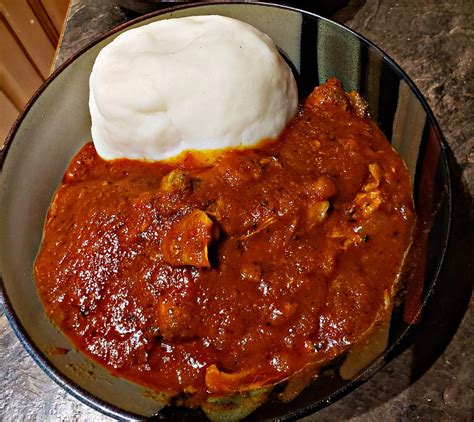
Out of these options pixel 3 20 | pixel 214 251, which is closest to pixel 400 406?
pixel 214 251

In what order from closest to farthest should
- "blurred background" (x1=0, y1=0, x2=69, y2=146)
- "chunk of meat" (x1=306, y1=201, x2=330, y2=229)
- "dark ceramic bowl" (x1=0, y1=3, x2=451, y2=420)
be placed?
"dark ceramic bowl" (x1=0, y1=3, x2=451, y2=420)
"chunk of meat" (x1=306, y1=201, x2=330, y2=229)
"blurred background" (x1=0, y1=0, x2=69, y2=146)

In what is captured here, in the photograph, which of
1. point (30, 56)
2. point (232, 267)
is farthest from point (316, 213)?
point (30, 56)

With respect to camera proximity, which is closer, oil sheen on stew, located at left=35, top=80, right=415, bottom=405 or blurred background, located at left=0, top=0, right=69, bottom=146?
oil sheen on stew, located at left=35, top=80, right=415, bottom=405

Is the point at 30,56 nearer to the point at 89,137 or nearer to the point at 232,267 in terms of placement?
the point at 89,137

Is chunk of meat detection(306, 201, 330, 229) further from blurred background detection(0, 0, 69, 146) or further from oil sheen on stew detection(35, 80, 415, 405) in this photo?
blurred background detection(0, 0, 69, 146)

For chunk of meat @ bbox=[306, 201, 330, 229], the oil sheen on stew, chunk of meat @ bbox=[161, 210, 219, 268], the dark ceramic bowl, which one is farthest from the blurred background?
chunk of meat @ bbox=[306, 201, 330, 229]
